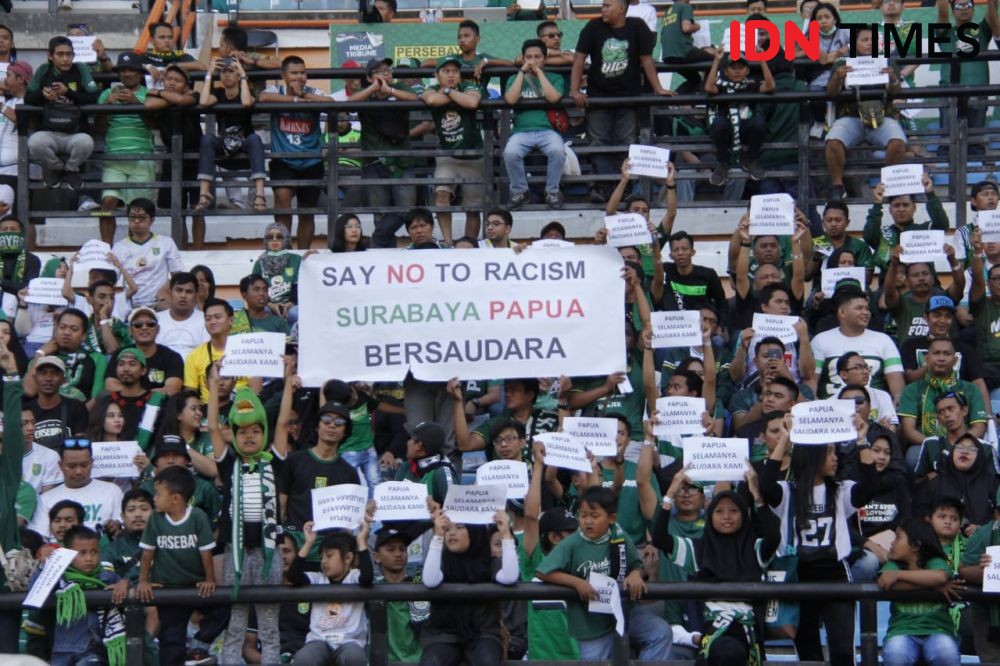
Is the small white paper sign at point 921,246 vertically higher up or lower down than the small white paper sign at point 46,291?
higher up

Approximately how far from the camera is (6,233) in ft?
49.9

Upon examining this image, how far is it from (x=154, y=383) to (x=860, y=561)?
4961mm

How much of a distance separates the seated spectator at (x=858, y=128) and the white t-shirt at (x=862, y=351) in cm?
202

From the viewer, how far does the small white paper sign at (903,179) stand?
48.1 ft

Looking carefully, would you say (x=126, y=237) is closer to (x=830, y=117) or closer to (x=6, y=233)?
(x=6, y=233)

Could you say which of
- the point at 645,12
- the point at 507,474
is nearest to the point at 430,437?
the point at 507,474

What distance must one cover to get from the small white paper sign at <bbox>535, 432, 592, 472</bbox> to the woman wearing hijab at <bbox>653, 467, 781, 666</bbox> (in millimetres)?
826

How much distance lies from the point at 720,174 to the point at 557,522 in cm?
521

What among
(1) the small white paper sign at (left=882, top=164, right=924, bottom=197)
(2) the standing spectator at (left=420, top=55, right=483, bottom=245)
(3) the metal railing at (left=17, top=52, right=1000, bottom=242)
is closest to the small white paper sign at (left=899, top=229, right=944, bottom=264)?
(1) the small white paper sign at (left=882, top=164, right=924, bottom=197)

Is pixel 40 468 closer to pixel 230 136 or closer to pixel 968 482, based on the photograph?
pixel 230 136

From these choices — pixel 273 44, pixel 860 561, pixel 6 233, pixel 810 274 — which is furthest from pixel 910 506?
pixel 273 44

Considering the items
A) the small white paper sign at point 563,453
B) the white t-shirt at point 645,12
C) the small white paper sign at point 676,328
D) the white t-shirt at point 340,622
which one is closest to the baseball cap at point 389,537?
the white t-shirt at point 340,622

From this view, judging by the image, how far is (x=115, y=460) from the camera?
12.7 meters

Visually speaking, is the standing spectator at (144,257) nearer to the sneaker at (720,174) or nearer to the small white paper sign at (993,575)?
the sneaker at (720,174)
